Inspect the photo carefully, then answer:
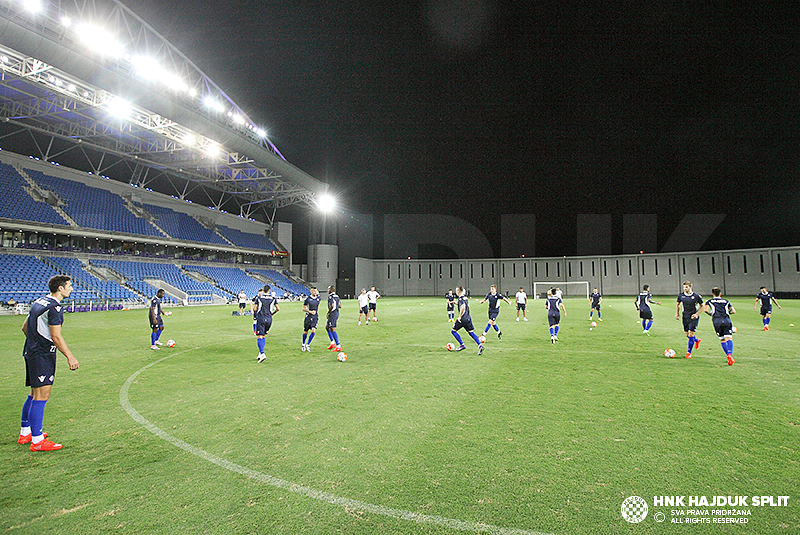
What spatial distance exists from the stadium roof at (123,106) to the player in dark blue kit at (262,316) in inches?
835

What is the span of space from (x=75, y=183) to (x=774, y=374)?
5570 cm

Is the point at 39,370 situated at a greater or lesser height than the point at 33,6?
lesser

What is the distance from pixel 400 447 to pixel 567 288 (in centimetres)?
7175

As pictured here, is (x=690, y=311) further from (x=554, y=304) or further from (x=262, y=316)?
(x=262, y=316)

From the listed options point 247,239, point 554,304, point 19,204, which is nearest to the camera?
point 554,304

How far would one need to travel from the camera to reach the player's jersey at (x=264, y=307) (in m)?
11.1

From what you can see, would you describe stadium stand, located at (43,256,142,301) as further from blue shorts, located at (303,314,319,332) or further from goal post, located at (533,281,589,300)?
goal post, located at (533,281,589,300)

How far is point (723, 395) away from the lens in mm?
6980

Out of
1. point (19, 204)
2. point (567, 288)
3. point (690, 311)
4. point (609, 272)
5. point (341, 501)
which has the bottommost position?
point (341, 501)

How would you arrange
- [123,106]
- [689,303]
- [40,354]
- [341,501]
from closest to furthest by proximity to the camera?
[341,501], [40,354], [689,303], [123,106]

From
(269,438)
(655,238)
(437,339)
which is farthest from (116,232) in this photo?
(655,238)

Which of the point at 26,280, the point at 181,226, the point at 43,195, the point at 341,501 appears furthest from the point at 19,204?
the point at 341,501

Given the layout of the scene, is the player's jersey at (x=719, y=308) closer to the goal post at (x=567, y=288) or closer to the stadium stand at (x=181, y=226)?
the stadium stand at (x=181, y=226)

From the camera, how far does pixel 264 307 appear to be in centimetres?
1135
